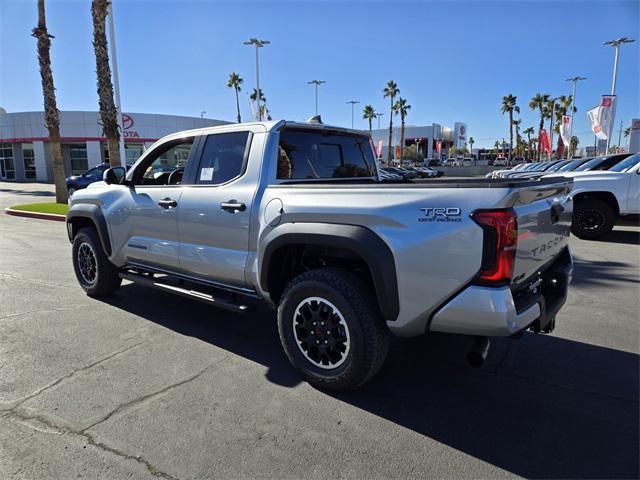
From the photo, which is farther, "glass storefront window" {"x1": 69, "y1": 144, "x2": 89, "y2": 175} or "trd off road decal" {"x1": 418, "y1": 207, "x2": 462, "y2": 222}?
"glass storefront window" {"x1": 69, "y1": 144, "x2": 89, "y2": 175}

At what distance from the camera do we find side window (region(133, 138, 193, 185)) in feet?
14.8

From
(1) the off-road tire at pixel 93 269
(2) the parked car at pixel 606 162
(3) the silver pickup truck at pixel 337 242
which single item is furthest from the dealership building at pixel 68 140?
(3) the silver pickup truck at pixel 337 242

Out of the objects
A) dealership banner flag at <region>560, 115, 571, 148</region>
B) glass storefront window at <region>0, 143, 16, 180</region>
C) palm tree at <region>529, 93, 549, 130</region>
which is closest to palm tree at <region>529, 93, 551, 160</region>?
palm tree at <region>529, 93, 549, 130</region>

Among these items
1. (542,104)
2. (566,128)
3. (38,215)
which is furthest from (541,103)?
(38,215)

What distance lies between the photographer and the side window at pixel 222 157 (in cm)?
379

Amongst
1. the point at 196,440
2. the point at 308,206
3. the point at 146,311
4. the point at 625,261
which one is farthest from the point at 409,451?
the point at 625,261

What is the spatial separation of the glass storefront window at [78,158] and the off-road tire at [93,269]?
121ft

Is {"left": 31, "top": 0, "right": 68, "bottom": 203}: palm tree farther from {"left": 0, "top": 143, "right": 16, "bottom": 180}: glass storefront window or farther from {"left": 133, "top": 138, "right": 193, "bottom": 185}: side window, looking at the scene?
{"left": 0, "top": 143, "right": 16, "bottom": 180}: glass storefront window

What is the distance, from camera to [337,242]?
114 inches

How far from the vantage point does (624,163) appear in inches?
360

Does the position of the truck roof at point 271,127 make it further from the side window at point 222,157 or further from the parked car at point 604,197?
the parked car at point 604,197

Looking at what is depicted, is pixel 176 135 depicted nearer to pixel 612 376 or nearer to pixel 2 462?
pixel 2 462

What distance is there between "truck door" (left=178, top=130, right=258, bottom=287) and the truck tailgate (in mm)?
2000

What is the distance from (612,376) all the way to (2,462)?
13.5 ft
